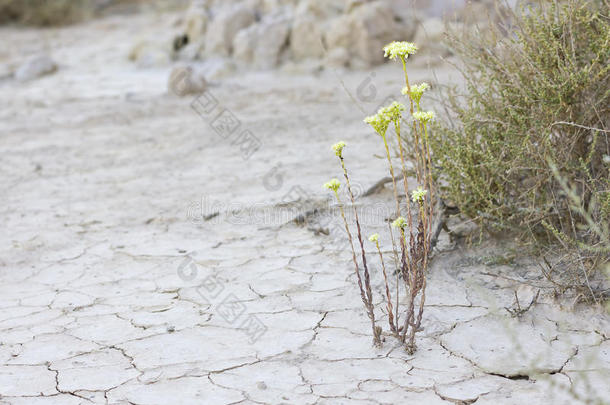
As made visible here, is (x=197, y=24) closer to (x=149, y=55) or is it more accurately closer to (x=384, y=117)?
(x=149, y=55)

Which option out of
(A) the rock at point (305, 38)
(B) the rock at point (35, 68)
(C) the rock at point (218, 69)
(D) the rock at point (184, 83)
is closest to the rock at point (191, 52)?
(C) the rock at point (218, 69)

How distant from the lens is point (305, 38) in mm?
7473

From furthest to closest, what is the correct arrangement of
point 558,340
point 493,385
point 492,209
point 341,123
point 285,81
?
point 285,81
point 341,123
point 492,209
point 558,340
point 493,385

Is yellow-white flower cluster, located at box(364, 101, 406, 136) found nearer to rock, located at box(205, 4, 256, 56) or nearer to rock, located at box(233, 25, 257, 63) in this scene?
rock, located at box(233, 25, 257, 63)

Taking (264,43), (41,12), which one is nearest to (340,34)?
(264,43)

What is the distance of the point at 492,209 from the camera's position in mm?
2645

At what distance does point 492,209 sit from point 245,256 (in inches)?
43.2

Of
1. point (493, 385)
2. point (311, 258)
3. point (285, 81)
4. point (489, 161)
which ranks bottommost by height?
point (493, 385)

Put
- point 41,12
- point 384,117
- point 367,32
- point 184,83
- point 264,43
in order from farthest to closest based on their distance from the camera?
point 41,12
point 264,43
point 367,32
point 184,83
point 384,117

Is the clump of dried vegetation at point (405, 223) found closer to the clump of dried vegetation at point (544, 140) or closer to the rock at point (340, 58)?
the clump of dried vegetation at point (544, 140)

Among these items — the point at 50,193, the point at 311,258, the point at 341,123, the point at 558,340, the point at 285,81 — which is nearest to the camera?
the point at 558,340

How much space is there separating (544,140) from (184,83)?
4.65 metres

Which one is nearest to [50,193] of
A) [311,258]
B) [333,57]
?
[311,258]

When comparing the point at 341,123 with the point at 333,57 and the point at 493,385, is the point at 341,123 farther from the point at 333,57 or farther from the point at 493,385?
the point at 493,385
